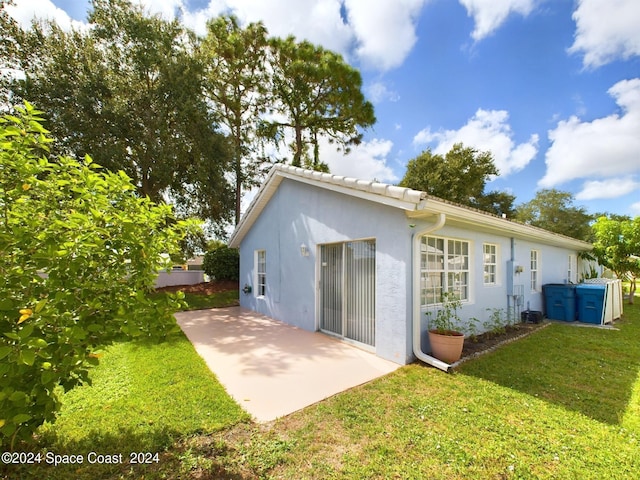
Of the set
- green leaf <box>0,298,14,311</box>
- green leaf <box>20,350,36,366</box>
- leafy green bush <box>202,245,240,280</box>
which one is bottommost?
Result: leafy green bush <box>202,245,240,280</box>

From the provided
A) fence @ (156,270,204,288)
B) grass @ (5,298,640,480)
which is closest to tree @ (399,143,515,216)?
fence @ (156,270,204,288)

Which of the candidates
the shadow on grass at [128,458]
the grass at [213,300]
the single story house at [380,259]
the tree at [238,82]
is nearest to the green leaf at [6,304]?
the shadow on grass at [128,458]

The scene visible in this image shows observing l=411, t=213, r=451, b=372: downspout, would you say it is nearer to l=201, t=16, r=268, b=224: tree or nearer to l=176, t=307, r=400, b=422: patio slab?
l=176, t=307, r=400, b=422: patio slab

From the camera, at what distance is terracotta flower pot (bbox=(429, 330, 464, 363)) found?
222 inches

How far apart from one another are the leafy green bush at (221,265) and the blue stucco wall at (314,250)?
16.0ft

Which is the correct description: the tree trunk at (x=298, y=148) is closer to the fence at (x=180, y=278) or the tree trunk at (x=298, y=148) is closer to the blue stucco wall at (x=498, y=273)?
the fence at (x=180, y=278)

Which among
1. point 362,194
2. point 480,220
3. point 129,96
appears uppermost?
point 129,96

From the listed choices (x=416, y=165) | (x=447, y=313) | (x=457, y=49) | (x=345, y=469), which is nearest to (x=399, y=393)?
(x=345, y=469)

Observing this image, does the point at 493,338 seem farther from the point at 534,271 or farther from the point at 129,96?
the point at 129,96

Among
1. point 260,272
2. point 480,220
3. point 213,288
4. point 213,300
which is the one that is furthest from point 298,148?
point 480,220

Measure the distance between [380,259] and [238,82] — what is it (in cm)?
1901

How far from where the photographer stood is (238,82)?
1964 centimetres

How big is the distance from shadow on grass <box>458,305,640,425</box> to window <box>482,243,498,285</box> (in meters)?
1.84

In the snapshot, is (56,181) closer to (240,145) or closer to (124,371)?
(124,371)
